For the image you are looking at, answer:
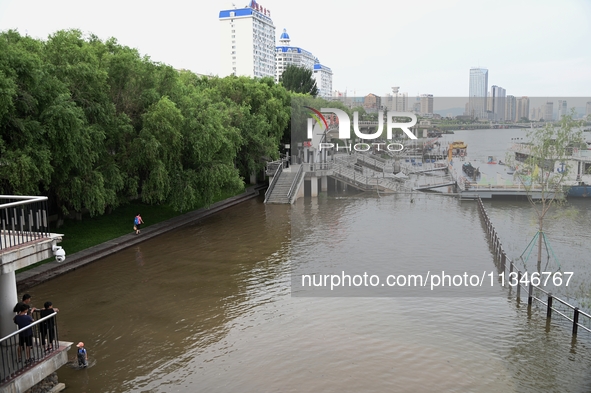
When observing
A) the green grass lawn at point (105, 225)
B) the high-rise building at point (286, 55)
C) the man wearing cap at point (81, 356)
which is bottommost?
the man wearing cap at point (81, 356)

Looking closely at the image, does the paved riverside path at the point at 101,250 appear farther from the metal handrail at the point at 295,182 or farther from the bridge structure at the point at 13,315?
the bridge structure at the point at 13,315

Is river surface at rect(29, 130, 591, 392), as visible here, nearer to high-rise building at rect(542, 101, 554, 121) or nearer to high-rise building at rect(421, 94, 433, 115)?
high-rise building at rect(542, 101, 554, 121)

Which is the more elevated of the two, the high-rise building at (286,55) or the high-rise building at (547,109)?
the high-rise building at (286,55)

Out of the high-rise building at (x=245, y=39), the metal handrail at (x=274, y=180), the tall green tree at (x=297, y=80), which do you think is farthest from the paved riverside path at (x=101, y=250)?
the high-rise building at (x=245, y=39)

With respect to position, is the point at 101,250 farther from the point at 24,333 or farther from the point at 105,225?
the point at 24,333

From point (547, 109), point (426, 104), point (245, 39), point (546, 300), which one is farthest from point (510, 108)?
point (245, 39)

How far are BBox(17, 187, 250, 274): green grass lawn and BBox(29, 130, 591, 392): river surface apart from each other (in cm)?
173

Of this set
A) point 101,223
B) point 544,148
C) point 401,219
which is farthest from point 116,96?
point 544,148

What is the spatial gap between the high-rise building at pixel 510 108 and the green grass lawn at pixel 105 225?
26.5 m

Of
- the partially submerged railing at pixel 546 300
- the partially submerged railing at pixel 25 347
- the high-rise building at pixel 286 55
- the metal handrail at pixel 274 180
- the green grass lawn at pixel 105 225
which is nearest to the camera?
the partially submerged railing at pixel 25 347

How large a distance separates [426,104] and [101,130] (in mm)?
35877

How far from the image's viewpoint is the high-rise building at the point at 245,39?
158500mm

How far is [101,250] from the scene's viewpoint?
2139cm

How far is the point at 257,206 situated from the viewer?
3547cm
